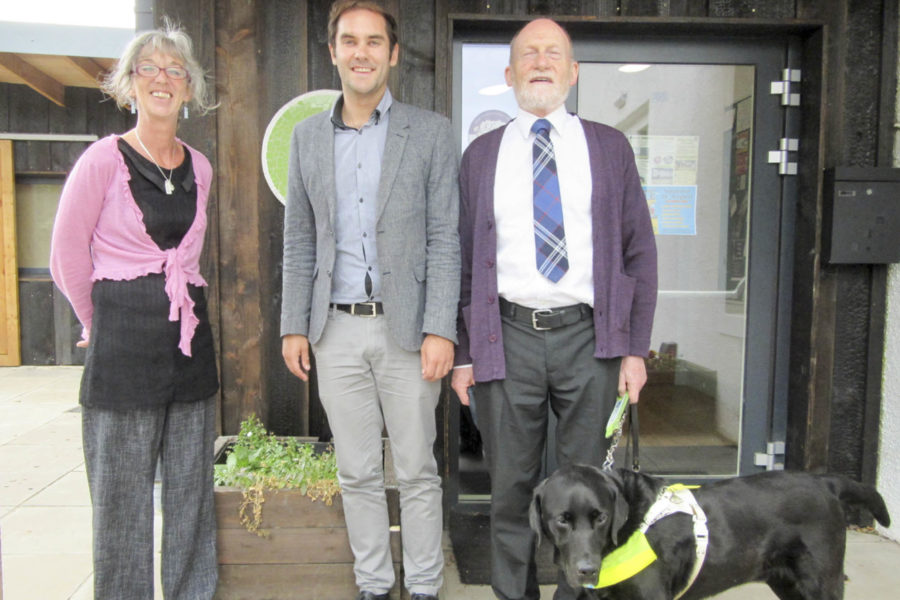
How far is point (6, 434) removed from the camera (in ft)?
17.8

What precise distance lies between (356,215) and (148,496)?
126 cm

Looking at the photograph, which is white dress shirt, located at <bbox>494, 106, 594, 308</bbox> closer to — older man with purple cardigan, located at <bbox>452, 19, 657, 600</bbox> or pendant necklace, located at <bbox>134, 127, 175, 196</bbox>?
older man with purple cardigan, located at <bbox>452, 19, 657, 600</bbox>

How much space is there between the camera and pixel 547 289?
2418 mm

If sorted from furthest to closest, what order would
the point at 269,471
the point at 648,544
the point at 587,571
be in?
the point at 269,471
the point at 648,544
the point at 587,571

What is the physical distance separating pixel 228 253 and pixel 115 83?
1265 millimetres

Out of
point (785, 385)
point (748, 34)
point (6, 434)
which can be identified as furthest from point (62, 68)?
Answer: point (785, 385)

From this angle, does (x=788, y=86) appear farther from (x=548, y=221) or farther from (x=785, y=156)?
(x=548, y=221)

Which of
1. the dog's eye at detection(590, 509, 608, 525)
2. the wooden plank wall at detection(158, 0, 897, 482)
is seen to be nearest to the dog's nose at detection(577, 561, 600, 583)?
the dog's eye at detection(590, 509, 608, 525)

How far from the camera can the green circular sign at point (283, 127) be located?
3418mm

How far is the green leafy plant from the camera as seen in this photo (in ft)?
8.91

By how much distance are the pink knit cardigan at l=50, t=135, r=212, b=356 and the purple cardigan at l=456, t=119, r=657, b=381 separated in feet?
3.44

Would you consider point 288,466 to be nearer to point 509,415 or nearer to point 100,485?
point 100,485

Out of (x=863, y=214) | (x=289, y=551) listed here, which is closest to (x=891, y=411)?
(x=863, y=214)

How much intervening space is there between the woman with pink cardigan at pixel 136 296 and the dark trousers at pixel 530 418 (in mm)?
1123
